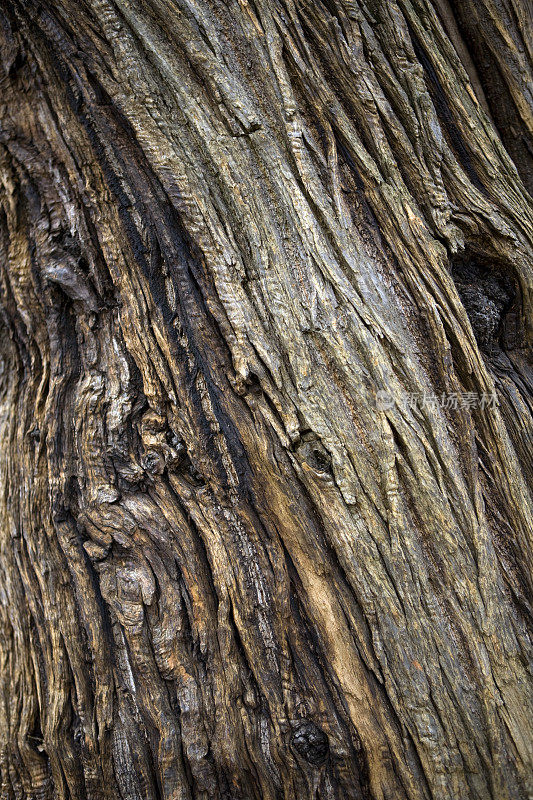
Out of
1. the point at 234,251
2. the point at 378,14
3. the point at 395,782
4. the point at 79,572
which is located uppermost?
the point at 378,14

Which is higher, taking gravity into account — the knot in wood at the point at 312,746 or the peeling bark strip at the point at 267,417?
the peeling bark strip at the point at 267,417

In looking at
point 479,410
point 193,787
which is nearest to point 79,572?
point 193,787

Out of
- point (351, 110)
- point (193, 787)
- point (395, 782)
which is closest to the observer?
point (395, 782)

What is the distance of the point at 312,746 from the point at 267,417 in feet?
3.53

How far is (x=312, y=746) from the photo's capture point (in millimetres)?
1610

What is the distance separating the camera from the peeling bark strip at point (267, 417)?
159cm

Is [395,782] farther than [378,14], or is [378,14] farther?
[378,14]

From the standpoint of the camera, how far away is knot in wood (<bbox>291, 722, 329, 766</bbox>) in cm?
161

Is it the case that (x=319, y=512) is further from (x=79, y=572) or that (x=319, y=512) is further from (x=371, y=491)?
(x=79, y=572)

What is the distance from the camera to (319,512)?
1632mm

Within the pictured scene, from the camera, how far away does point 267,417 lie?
165 cm

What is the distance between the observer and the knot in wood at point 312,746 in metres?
1.61

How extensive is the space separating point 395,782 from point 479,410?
1.23 m

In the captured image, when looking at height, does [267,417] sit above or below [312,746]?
above
